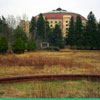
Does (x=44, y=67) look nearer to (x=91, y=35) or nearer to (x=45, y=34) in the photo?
(x=91, y=35)

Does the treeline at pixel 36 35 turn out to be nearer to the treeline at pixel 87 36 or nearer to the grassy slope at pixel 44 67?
the treeline at pixel 87 36

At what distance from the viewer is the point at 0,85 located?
5.17 meters

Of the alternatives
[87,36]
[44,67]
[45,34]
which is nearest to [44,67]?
[44,67]

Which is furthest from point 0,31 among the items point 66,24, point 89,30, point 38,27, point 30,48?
point 66,24

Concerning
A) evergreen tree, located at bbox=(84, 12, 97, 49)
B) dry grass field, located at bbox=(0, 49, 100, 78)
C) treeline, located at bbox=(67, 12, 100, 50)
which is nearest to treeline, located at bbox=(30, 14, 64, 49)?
treeline, located at bbox=(67, 12, 100, 50)

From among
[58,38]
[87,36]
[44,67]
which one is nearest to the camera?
[44,67]

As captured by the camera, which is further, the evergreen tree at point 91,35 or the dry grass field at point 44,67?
the evergreen tree at point 91,35

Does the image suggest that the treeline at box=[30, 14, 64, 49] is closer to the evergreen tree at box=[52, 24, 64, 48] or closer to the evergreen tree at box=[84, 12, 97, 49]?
the evergreen tree at box=[52, 24, 64, 48]

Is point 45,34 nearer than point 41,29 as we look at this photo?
No

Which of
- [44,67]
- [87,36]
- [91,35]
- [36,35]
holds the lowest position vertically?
[44,67]

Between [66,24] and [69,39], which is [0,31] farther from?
[66,24]

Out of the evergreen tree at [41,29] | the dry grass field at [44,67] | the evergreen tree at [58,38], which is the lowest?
the dry grass field at [44,67]

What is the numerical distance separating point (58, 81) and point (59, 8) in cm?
6825

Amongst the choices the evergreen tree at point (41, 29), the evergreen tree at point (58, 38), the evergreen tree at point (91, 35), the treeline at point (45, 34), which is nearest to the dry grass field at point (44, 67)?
the evergreen tree at point (91, 35)
